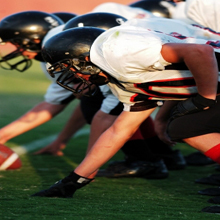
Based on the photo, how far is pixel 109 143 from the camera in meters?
3.26

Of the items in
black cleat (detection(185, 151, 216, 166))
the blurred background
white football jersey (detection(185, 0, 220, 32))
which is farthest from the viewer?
the blurred background

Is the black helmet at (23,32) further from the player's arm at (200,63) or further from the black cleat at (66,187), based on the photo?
the player's arm at (200,63)

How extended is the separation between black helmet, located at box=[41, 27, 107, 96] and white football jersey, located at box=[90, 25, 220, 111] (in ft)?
0.48

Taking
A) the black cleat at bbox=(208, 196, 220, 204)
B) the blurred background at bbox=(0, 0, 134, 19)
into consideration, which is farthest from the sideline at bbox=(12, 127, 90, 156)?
the blurred background at bbox=(0, 0, 134, 19)

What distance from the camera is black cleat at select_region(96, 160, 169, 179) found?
161 inches

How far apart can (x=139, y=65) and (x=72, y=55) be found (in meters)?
0.51

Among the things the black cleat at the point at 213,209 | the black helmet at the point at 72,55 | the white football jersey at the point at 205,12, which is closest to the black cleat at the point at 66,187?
Answer: the black helmet at the point at 72,55

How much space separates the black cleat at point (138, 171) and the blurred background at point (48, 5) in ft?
56.8

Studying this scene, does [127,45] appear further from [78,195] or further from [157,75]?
[78,195]

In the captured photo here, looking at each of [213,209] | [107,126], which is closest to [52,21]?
[107,126]

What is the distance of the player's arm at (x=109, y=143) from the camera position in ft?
10.6

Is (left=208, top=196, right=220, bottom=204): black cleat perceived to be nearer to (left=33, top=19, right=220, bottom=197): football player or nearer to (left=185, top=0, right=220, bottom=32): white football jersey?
(left=33, top=19, right=220, bottom=197): football player

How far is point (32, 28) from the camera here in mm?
4457

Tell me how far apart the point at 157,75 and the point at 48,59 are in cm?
72
